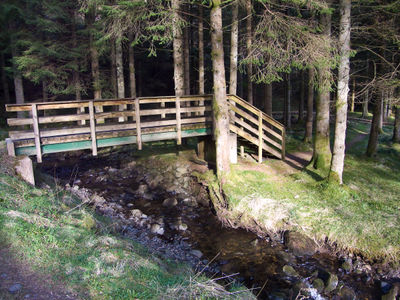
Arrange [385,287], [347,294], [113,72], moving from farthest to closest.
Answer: [113,72], [385,287], [347,294]

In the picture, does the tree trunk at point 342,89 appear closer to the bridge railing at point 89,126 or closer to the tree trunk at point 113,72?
the bridge railing at point 89,126

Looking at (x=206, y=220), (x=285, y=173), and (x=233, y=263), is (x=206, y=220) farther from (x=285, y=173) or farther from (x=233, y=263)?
(x=285, y=173)

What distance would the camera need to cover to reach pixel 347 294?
6594 millimetres

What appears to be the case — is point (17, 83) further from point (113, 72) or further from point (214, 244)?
point (214, 244)

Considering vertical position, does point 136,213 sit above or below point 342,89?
below

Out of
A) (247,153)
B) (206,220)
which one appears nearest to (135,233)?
(206,220)

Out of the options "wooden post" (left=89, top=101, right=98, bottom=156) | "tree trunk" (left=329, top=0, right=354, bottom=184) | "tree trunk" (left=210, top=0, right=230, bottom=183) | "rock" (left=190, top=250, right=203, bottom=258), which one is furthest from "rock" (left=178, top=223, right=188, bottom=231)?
"tree trunk" (left=329, top=0, right=354, bottom=184)

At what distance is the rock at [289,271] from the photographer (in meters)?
7.30

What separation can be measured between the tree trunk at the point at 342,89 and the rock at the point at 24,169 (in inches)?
335

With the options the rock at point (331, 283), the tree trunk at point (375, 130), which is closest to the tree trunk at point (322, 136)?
the tree trunk at point (375, 130)

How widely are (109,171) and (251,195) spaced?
7571mm

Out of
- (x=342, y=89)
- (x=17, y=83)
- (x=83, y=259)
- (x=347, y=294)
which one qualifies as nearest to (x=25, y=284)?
(x=83, y=259)

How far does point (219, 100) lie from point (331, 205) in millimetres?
4742

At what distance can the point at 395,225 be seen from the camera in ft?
26.7
